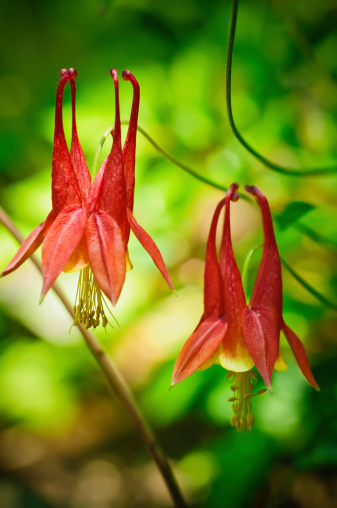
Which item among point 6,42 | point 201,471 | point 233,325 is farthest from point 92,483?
point 6,42

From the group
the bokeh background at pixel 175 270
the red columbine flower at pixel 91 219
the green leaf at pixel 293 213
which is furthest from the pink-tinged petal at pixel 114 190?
the bokeh background at pixel 175 270

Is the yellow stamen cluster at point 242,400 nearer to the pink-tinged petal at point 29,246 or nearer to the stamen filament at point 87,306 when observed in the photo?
the stamen filament at point 87,306

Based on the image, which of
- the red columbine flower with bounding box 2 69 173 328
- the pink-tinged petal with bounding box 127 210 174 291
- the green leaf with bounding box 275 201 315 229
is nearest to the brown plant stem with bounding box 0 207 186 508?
the red columbine flower with bounding box 2 69 173 328

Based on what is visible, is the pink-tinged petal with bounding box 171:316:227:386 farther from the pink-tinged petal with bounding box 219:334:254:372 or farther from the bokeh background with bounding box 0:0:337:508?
the bokeh background with bounding box 0:0:337:508

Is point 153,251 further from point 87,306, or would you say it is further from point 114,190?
point 87,306

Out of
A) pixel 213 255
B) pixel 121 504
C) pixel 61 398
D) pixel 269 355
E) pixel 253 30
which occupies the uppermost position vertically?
pixel 253 30

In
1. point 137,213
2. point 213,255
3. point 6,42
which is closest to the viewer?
point 213,255

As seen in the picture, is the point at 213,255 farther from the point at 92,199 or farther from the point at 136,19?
the point at 136,19
